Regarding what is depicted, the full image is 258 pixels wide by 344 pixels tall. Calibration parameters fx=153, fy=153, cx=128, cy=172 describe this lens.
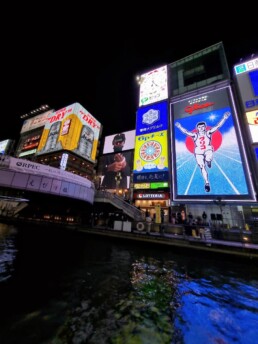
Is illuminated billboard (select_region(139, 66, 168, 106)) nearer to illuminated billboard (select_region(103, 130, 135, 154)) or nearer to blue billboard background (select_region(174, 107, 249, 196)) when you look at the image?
blue billboard background (select_region(174, 107, 249, 196))

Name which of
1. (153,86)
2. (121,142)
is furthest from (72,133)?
(153,86)

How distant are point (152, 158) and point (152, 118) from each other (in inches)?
385

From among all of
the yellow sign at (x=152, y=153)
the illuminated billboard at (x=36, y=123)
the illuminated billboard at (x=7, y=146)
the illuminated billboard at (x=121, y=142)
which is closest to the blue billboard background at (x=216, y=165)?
the yellow sign at (x=152, y=153)

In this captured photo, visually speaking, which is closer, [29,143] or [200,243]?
[200,243]

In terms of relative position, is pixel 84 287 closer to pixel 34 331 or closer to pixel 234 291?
pixel 34 331

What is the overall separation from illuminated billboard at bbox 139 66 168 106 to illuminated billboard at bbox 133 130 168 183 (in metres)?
9.78

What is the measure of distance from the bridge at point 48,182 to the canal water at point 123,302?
8.77 meters

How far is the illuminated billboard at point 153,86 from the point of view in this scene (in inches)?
1419

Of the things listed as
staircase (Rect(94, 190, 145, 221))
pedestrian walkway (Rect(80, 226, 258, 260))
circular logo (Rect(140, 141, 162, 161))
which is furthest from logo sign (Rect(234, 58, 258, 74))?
staircase (Rect(94, 190, 145, 221))

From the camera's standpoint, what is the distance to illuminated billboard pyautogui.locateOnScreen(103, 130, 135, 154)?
5891cm

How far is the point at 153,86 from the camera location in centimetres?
3800

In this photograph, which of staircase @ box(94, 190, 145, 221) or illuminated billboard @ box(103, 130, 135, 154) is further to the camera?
illuminated billboard @ box(103, 130, 135, 154)

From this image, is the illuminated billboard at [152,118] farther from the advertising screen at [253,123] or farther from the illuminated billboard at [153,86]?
the advertising screen at [253,123]

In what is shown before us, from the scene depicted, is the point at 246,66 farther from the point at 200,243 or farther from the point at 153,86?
the point at 200,243
